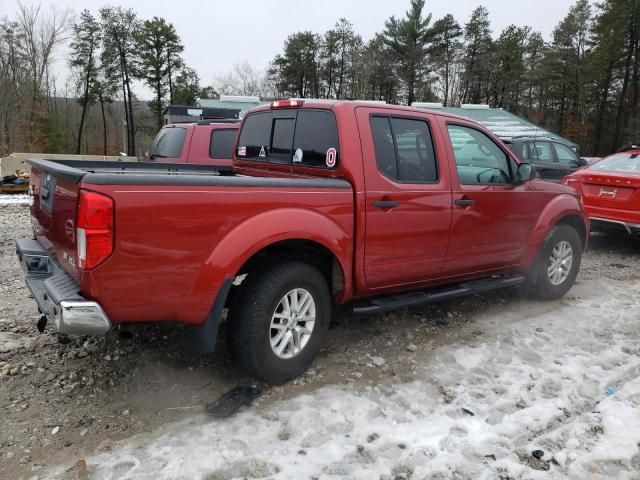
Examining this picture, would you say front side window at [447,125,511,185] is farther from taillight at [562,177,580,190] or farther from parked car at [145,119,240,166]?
taillight at [562,177,580,190]

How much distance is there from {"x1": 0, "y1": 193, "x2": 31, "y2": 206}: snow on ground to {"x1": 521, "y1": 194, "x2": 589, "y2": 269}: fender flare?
11372 millimetres

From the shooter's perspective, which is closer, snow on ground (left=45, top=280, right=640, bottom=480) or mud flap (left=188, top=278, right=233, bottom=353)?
snow on ground (left=45, top=280, right=640, bottom=480)

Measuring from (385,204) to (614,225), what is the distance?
5582 millimetres

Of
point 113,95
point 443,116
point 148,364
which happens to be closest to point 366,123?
point 443,116

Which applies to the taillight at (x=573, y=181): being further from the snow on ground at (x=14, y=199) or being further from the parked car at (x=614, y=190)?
the snow on ground at (x=14, y=199)

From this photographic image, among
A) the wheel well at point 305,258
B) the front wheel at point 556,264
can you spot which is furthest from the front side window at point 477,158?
the wheel well at point 305,258

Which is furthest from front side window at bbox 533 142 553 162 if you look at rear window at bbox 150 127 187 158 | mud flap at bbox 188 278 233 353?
mud flap at bbox 188 278 233 353

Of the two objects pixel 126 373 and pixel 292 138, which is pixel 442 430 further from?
pixel 292 138

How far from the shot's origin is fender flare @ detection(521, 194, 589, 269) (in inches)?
191

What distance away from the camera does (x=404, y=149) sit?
3.81 metres

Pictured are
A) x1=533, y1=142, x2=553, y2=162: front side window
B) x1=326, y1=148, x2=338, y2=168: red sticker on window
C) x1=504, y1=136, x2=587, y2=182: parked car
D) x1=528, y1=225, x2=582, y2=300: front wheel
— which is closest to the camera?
x1=326, y1=148, x2=338, y2=168: red sticker on window

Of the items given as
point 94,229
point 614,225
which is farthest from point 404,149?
point 614,225

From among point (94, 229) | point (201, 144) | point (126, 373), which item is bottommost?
point (126, 373)

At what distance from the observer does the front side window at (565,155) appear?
11055 millimetres
